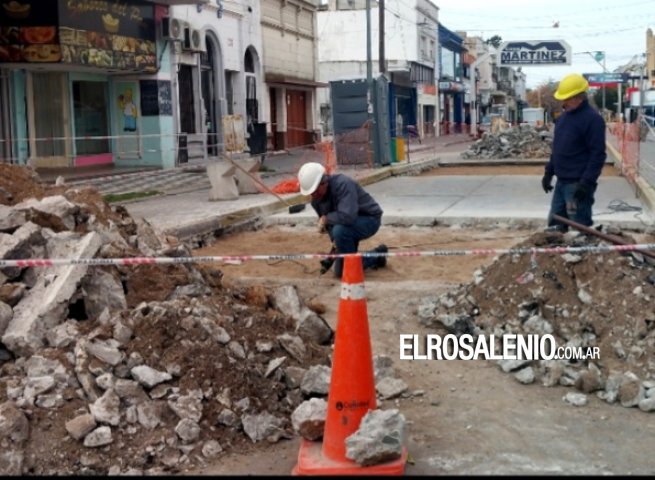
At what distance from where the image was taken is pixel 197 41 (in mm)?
25609

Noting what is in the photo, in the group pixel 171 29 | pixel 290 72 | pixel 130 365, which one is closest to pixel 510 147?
pixel 290 72

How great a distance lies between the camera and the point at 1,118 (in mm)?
19781

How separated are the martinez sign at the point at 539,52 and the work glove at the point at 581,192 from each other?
4519cm

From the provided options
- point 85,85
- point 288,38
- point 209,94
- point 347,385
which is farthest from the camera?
point 288,38

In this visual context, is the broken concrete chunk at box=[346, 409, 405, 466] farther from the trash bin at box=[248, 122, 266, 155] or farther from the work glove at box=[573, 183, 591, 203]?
the trash bin at box=[248, 122, 266, 155]

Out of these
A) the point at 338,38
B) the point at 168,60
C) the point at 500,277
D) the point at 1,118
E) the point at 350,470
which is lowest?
the point at 350,470

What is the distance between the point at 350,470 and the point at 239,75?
26745mm

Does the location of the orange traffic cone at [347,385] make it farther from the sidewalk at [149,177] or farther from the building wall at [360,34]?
the building wall at [360,34]

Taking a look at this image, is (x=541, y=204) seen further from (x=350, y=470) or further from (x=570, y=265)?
(x=350, y=470)

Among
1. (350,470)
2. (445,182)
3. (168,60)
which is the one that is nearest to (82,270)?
(350,470)

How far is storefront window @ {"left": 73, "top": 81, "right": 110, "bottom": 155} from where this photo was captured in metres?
22.5

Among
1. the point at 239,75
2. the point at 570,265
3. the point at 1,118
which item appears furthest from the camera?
the point at 239,75

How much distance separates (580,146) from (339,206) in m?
2.24

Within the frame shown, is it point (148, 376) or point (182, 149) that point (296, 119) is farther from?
point (148, 376)
